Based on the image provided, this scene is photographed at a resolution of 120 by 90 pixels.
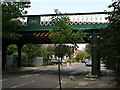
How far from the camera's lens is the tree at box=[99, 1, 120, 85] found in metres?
11.8

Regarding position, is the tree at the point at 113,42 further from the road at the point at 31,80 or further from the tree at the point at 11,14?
the tree at the point at 11,14

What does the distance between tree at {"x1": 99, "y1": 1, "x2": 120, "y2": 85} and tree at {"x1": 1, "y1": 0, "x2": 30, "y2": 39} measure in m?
23.5

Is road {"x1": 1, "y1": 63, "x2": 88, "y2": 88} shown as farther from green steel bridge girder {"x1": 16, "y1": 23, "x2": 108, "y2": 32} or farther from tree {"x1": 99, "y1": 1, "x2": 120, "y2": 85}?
tree {"x1": 99, "y1": 1, "x2": 120, "y2": 85}

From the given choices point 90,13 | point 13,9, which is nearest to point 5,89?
point 90,13

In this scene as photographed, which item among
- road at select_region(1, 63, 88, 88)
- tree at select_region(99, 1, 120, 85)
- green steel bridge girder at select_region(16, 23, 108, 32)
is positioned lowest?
road at select_region(1, 63, 88, 88)

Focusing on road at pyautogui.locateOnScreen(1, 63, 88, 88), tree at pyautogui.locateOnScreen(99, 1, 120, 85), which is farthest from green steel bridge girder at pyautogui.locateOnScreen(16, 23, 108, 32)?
tree at pyautogui.locateOnScreen(99, 1, 120, 85)

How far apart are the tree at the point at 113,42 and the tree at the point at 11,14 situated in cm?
2346

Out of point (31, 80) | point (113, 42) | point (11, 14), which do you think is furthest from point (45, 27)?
point (113, 42)

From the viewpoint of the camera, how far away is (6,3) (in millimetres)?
36062

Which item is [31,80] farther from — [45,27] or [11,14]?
[11,14]

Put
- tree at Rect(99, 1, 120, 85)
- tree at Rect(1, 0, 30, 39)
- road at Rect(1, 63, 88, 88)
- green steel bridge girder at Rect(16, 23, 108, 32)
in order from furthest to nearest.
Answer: tree at Rect(1, 0, 30, 39)
green steel bridge girder at Rect(16, 23, 108, 32)
road at Rect(1, 63, 88, 88)
tree at Rect(99, 1, 120, 85)

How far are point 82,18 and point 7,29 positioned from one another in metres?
8.57

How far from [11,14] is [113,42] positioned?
25.5 m

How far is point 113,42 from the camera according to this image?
11953mm
